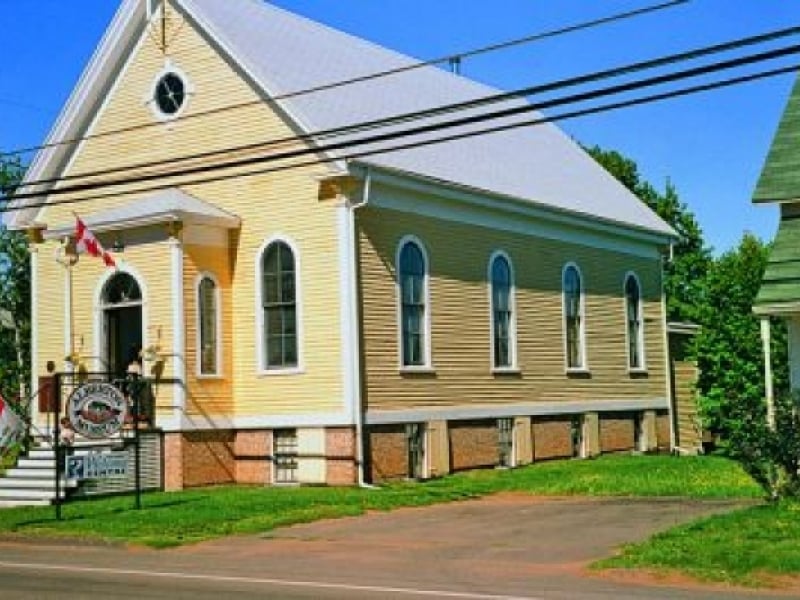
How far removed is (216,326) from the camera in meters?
27.0

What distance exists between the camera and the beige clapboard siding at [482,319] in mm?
26469

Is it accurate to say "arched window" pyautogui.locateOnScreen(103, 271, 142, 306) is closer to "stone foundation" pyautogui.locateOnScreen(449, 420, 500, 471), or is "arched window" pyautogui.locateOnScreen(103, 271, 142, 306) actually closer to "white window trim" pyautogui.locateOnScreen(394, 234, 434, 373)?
"white window trim" pyautogui.locateOnScreen(394, 234, 434, 373)

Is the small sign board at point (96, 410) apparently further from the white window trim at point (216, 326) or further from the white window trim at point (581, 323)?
the white window trim at point (581, 323)

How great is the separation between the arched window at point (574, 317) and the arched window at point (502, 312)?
2.83m

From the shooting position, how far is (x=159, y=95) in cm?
2878

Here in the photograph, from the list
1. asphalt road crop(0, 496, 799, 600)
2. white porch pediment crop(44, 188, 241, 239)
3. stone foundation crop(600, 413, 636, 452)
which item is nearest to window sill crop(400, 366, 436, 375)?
white porch pediment crop(44, 188, 241, 239)

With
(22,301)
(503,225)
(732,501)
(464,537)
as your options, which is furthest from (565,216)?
(22,301)

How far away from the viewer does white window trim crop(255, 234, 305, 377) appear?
26.2m

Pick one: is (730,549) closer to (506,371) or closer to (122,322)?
(506,371)

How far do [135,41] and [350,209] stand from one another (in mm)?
7344

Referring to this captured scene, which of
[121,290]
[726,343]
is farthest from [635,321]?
[121,290]

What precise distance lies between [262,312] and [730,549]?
46.7 ft

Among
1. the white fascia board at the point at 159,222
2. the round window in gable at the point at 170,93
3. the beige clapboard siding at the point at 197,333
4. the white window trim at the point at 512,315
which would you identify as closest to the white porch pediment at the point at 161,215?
the white fascia board at the point at 159,222

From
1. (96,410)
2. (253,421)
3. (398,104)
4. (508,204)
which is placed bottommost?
(253,421)
